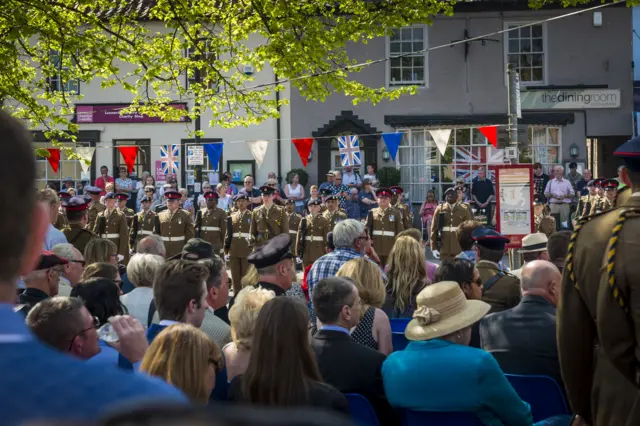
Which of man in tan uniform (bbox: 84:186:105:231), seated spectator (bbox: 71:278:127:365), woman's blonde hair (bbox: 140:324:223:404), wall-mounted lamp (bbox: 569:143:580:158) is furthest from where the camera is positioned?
wall-mounted lamp (bbox: 569:143:580:158)

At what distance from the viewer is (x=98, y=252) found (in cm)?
839

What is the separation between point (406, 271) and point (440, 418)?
3.16 meters

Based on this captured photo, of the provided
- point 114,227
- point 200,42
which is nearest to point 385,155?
point 114,227

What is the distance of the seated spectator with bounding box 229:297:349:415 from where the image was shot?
3625 mm

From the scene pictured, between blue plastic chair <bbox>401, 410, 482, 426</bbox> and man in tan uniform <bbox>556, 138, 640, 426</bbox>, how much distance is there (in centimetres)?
94

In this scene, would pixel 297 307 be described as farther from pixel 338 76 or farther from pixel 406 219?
pixel 406 219

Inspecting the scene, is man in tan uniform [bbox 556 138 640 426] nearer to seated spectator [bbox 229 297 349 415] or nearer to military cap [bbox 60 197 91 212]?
seated spectator [bbox 229 297 349 415]

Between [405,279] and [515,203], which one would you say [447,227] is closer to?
[515,203]

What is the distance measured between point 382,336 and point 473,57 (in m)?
23.1

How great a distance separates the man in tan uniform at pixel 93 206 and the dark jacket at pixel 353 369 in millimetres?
14024

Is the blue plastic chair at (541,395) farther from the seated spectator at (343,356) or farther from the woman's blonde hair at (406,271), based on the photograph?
the woman's blonde hair at (406,271)

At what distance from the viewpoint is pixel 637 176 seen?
3246mm

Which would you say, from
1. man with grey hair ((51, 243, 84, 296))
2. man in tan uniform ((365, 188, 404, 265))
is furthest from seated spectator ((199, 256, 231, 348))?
man in tan uniform ((365, 188, 404, 265))

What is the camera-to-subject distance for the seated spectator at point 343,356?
176 inches
